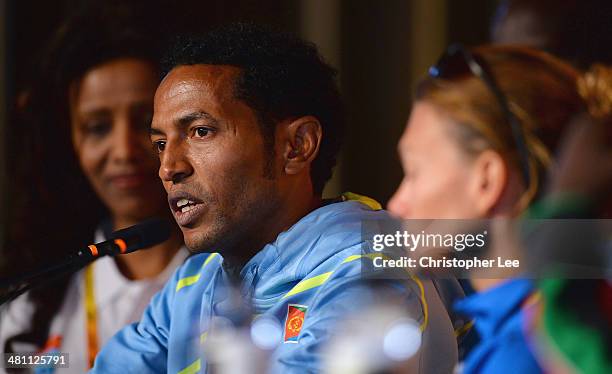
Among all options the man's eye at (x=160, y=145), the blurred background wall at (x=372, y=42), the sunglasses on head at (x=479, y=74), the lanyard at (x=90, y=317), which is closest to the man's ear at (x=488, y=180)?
the sunglasses on head at (x=479, y=74)

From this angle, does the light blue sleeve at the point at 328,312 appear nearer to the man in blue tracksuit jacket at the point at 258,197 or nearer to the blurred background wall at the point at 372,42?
the man in blue tracksuit jacket at the point at 258,197

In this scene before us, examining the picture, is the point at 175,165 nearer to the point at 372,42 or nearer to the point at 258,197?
the point at 258,197

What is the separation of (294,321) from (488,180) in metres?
0.38

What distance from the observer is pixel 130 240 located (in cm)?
151

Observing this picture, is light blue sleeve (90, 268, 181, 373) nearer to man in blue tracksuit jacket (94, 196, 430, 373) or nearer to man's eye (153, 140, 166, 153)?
man in blue tracksuit jacket (94, 196, 430, 373)

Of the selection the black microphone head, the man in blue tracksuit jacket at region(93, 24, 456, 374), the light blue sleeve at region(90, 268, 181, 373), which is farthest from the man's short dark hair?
the light blue sleeve at region(90, 268, 181, 373)

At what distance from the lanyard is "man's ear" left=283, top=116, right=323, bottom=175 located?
28.1 inches

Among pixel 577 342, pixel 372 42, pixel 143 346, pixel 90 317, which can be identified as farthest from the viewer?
pixel 90 317

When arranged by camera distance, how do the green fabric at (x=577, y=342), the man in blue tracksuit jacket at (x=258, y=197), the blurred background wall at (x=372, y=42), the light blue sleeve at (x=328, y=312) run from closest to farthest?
1. the green fabric at (x=577, y=342)
2. the light blue sleeve at (x=328, y=312)
3. the man in blue tracksuit jacket at (x=258, y=197)
4. the blurred background wall at (x=372, y=42)

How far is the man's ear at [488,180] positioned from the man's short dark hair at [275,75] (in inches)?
14.7

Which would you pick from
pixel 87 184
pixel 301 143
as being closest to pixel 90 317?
pixel 87 184

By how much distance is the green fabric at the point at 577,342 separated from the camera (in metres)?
1.26

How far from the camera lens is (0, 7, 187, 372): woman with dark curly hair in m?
2.12

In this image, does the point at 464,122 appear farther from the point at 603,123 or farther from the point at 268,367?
the point at 268,367
